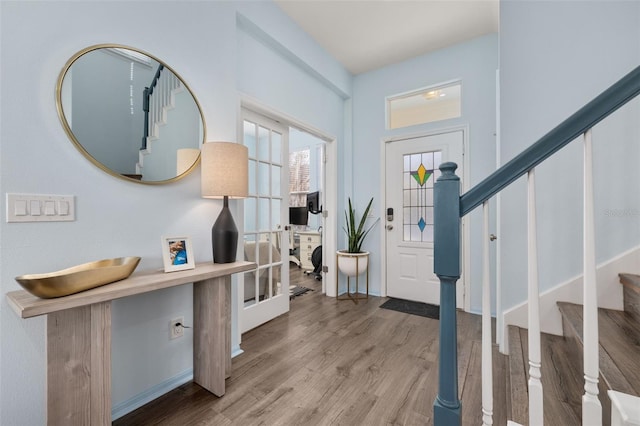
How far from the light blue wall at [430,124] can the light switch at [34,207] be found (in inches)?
121

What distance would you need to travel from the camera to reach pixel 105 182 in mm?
1429

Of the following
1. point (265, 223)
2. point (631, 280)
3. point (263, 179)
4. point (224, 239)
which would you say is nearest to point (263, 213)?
point (265, 223)

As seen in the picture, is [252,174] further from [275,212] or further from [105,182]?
[105,182]

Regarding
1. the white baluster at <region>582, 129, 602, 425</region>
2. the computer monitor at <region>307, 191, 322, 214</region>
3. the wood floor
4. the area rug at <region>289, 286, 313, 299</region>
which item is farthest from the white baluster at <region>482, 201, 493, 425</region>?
the computer monitor at <region>307, 191, 322, 214</region>

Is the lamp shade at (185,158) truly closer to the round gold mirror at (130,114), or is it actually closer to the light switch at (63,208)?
the round gold mirror at (130,114)

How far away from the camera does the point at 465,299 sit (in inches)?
120

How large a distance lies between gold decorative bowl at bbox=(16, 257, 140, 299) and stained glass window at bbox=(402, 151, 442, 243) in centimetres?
289

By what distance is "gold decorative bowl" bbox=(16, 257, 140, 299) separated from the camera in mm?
981

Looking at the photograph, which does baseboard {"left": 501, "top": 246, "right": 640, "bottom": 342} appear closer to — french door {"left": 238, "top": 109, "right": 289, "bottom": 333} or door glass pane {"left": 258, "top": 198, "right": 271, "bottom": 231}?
french door {"left": 238, "top": 109, "right": 289, "bottom": 333}

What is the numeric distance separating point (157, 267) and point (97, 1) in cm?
142

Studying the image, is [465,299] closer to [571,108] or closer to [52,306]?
[571,108]

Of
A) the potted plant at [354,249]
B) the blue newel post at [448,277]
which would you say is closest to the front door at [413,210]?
the potted plant at [354,249]

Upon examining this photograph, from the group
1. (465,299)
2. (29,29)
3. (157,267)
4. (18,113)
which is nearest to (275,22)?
(29,29)

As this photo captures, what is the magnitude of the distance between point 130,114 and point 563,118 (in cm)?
266
